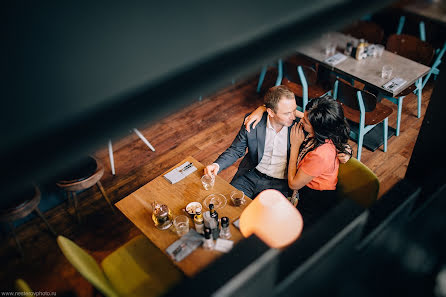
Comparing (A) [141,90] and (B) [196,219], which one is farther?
(B) [196,219]

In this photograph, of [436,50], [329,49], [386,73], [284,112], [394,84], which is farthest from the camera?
[436,50]

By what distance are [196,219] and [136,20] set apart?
2.22 meters

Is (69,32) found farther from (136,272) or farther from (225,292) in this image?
(136,272)

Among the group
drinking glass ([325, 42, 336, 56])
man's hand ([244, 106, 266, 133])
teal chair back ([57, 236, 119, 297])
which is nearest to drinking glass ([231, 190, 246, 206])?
man's hand ([244, 106, 266, 133])

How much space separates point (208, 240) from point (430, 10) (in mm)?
5649

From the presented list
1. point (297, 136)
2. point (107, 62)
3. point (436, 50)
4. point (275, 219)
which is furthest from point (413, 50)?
point (107, 62)

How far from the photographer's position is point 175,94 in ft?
0.79

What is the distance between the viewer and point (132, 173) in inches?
161

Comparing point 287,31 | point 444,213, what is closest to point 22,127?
point 287,31

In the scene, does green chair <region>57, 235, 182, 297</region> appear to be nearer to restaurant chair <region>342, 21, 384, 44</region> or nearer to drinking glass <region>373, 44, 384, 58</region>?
drinking glass <region>373, 44, 384, 58</region>

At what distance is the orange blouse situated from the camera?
2.45 meters

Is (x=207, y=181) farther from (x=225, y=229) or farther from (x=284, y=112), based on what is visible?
(x=284, y=112)

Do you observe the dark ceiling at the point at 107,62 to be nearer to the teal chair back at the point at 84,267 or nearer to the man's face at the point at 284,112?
the teal chair back at the point at 84,267

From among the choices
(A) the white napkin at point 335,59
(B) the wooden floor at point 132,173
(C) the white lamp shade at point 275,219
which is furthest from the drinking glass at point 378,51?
(C) the white lamp shade at point 275,219
